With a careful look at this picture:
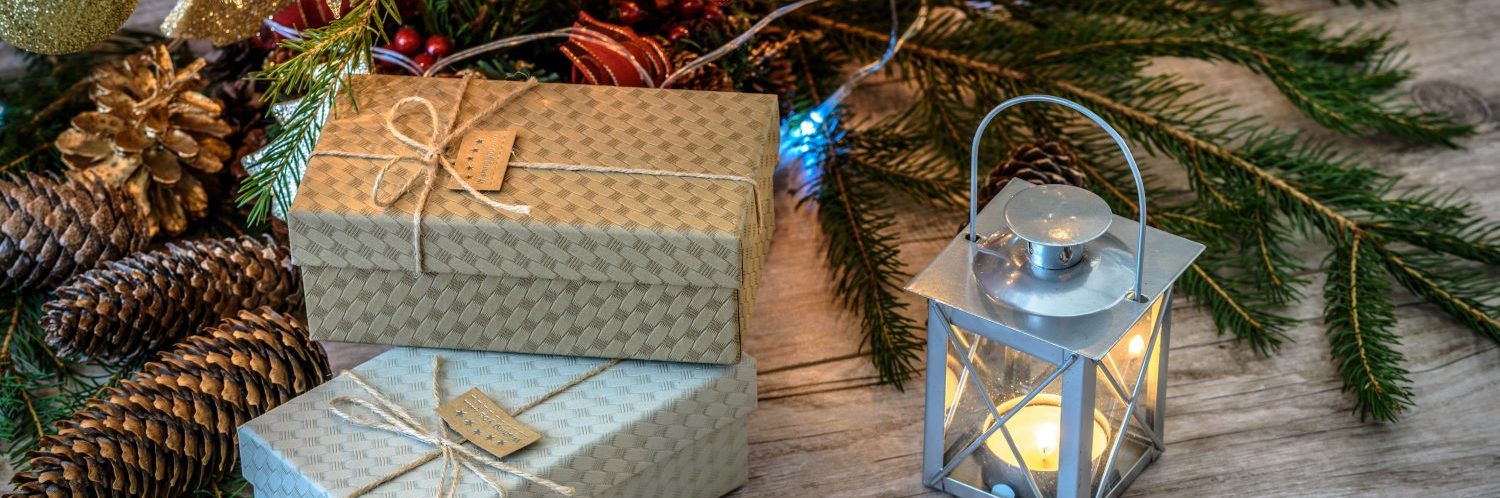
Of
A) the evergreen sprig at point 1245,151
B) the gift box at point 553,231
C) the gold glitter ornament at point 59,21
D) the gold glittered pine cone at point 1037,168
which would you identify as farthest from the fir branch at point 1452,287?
the gold glitter ornament at point 59,21

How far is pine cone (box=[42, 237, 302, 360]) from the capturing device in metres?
1.18

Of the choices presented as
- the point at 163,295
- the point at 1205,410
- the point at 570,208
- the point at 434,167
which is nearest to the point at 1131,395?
the point at 1205,410

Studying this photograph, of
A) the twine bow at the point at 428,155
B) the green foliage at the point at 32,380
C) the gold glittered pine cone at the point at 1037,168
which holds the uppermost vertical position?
the twine bow at the point at 428,155

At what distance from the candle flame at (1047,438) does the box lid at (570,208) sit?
0.85 ft

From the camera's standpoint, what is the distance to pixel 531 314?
1062 millimetres

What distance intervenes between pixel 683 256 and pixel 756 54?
1.24 ft

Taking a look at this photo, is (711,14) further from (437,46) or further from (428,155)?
(428,155)

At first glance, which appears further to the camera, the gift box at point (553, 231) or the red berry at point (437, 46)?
the red berry at point (437, 46)

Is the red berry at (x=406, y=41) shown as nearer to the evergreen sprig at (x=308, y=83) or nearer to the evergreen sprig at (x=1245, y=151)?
the evergreen sprig at (x=308, y=83)

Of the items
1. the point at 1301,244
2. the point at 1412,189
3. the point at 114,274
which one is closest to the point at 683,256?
the point at 114,274

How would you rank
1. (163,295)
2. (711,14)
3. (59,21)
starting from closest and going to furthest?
(59,21) < (163,295) < (711,14)

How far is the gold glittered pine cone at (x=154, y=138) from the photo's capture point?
1329 mm

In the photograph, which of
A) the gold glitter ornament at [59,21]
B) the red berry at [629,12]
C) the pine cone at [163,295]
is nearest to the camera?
the gold glitter ornament at [59,21]

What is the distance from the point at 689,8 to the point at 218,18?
0.44 metres
